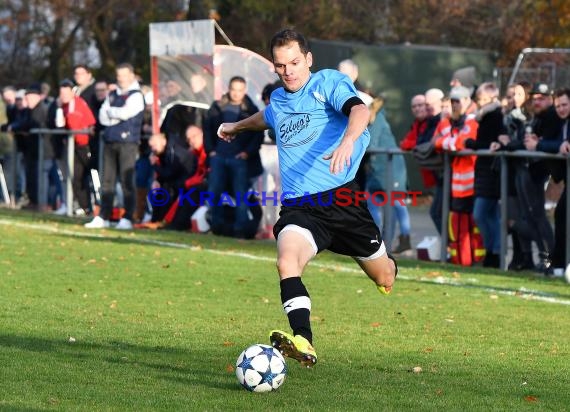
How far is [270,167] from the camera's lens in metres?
20.2

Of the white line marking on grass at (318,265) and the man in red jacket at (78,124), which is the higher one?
the man in red jacket at (78,124)

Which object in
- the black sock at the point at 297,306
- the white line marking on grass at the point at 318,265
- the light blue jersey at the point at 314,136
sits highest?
the light blue jersey at the point at 314,136

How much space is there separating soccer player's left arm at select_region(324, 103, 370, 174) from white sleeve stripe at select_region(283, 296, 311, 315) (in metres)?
0.80

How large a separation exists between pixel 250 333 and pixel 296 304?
2027 mm

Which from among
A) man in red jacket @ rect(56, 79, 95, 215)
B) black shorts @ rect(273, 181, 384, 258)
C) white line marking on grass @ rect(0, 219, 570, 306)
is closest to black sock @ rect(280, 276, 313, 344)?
black shorts @ rect(273, 181, 384, 258)

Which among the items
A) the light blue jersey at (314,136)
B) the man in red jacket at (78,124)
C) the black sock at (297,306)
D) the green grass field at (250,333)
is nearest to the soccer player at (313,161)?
the light blue jersey at (314,136)

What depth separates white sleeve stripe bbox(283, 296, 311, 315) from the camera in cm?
814

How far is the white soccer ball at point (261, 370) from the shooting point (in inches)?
300

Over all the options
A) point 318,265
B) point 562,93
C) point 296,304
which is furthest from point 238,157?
point 296,304

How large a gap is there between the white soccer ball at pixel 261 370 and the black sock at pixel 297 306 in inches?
14.6

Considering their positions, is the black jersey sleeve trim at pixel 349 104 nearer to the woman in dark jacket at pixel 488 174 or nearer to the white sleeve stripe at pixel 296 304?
the white sleeve stripe at pixel 296 304

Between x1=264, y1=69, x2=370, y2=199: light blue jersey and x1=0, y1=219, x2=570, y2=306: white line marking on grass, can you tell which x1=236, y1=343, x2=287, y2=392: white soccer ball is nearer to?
x1=264, y1=69, x2=370, y2=199: light blue jersey

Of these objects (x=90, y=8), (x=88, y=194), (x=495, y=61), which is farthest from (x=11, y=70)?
(x=88, y=194)

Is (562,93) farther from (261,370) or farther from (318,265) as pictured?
(261,370)
